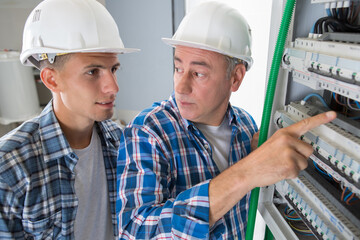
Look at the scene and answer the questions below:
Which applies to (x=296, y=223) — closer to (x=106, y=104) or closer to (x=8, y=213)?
(x=106, y=104)

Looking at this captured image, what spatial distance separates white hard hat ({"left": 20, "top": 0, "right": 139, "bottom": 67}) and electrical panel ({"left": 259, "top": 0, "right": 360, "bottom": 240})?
0.68 meters

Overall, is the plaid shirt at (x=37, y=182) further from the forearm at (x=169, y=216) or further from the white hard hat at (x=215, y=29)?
the white hard hat at (x=215, y=29)

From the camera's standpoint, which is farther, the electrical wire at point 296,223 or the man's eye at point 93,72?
the man's eye at point 93,72

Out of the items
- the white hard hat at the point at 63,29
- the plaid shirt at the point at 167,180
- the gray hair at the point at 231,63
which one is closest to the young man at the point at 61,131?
the white hard hat at the point at 63,29

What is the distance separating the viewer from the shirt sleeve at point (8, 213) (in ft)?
2.84

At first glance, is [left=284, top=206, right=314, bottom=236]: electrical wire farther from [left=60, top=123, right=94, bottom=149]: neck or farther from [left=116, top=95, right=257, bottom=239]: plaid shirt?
[left=60, top=123, right=94, bottom=149]: neck

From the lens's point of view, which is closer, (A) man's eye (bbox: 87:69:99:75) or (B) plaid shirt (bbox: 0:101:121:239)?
(B) plaid shirt (bbox: 0:101:121:239)

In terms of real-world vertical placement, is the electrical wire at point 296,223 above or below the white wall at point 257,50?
below

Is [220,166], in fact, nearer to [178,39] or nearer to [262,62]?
[178,39]

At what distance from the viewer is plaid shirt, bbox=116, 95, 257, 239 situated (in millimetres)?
675

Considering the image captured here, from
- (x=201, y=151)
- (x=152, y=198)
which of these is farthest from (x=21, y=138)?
(x=201, y=151)

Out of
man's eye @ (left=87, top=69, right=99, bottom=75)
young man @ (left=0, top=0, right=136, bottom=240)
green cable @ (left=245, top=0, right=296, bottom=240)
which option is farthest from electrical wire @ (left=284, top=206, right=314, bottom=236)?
man's eye @ (left=87, top=69, right=99, bottom=75)

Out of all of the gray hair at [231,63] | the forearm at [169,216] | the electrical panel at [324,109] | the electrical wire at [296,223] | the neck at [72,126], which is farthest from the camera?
the neck at [72,126]

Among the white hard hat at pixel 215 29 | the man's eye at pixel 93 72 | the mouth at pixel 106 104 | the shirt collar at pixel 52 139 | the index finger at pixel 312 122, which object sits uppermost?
the white hard hat at pixel 215 29
